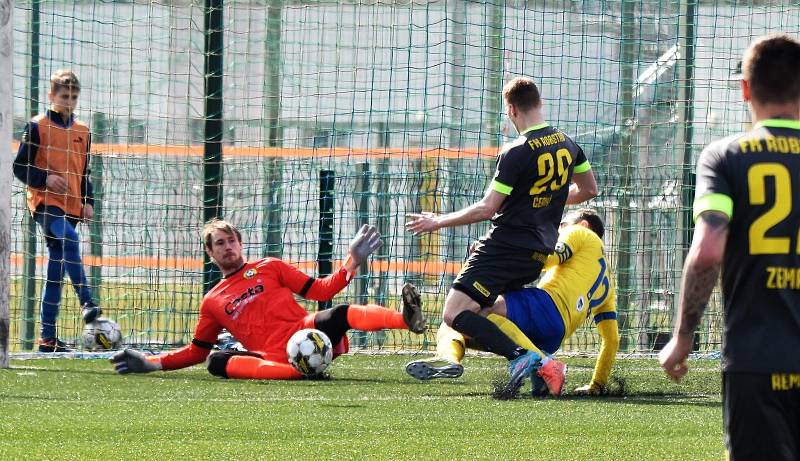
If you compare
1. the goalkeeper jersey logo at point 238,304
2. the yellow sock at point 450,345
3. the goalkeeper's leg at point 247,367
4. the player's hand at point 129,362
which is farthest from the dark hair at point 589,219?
the player's hand at point 129,362

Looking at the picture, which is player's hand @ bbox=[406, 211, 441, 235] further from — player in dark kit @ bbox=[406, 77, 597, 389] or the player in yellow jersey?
the player in yellow jersey

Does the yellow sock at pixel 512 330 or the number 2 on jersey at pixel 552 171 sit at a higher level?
the number 2 on jersey at pixel 552 171

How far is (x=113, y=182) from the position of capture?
1207cm

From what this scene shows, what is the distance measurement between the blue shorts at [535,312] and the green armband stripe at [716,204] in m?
4.23

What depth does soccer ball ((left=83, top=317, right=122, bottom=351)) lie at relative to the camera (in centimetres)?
953

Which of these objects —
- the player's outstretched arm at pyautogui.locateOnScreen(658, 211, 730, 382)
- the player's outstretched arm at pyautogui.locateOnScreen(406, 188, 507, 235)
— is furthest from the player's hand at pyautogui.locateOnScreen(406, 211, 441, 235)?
the player's outstretched arm at pyautogui.locateOnScreen(658, 211, 730, 382)

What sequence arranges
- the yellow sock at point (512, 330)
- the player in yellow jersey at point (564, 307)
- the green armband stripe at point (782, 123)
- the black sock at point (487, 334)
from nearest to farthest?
the green armband stripe at point (782, 123) < the black sock at point (487, 334) < the yellow sock at point (512, 330) < the player in yellow jersey at point (564, 307)

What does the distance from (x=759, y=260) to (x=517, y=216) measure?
12.9 feet

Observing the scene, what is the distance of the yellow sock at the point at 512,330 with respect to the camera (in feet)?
23.2

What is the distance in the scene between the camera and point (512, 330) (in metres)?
7.16

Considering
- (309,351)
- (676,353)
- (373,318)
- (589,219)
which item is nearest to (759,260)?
(676,353)

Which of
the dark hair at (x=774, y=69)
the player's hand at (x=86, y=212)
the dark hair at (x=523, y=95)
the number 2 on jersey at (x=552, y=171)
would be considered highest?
the dark hair at (x=523, y=95)

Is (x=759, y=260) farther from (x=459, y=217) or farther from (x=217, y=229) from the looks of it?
(x=217, y=229)

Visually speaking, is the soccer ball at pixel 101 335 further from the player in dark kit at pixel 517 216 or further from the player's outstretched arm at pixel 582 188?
the player's outstretched arm at pixel 582 188
